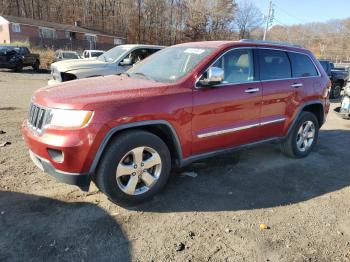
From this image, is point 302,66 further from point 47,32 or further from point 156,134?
point 47,32

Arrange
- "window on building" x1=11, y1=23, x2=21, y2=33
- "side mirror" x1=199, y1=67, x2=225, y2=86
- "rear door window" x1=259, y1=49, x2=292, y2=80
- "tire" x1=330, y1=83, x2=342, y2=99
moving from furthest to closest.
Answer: "window on building" x1=11, y1=23, x2=21, y2=33
"tire" x1=330, y1=83, x2=342, y2=99
"rear door window" x1=259, y1=49, x2=292, y2=80
"side mirror" x1=199, y1=67, x2=225, y2=86

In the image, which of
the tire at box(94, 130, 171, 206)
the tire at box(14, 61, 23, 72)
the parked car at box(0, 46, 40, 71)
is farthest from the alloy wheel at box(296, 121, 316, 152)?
the tire at box(14, 61, 23, 72)

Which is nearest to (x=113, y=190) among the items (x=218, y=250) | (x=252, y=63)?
(x=218, y=250)

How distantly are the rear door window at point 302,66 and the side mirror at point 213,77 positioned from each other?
192cm

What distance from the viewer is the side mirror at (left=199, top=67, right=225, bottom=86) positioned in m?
3.78

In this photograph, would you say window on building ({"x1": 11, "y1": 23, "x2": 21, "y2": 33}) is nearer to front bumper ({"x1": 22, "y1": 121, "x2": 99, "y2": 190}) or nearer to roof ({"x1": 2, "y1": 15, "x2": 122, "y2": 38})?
roof ({"x1": 2, "y1": 15, "x2": 122, "y2": 38})

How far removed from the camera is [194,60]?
4.13 m

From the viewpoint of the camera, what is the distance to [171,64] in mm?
4355

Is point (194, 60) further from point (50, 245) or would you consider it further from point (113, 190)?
point (50, 245)

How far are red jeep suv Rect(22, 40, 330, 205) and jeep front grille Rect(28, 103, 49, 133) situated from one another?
0.01m

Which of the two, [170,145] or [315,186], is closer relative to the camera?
[170,145]

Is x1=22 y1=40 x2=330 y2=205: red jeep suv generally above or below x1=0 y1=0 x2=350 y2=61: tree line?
below

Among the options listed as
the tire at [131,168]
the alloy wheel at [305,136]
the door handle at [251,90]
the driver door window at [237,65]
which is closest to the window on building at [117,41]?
the alloy wheel at [305,136]

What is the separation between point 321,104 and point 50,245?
4817 millimetres
